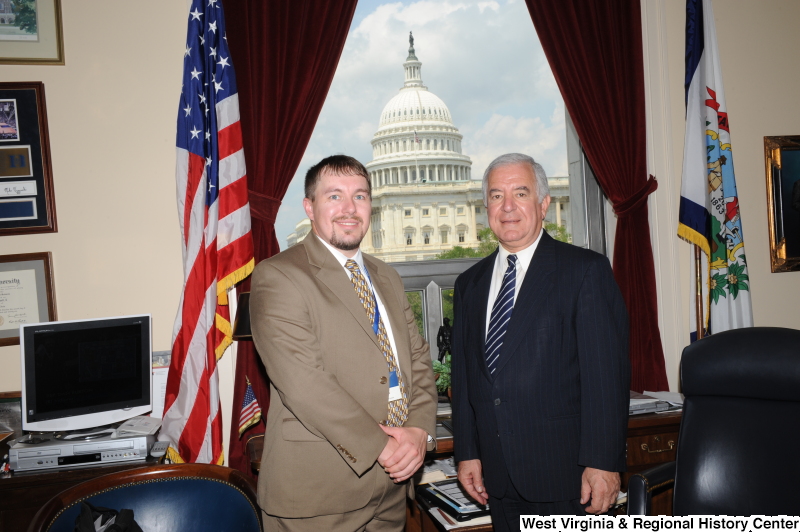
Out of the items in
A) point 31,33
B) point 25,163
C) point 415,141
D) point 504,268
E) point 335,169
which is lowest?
point 504,268

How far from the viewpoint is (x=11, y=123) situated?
9.06 ft

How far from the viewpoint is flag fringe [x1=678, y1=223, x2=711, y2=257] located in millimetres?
3260

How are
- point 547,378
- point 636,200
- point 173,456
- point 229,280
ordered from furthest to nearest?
point 636,200 < point 229,280 < point 173,456 < point 547,378

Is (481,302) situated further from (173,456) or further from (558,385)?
(173,456)

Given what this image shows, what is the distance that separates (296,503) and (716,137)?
2.87 metres

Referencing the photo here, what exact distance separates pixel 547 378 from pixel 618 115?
2.16m

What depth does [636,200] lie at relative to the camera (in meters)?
3.40

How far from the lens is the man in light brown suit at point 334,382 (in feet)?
5.55

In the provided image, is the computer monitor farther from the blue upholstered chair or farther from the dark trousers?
the dark trousers

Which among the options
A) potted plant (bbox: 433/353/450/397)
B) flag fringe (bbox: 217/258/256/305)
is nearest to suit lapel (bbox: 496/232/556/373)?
potted plant (bbox: 433/353/450/397)

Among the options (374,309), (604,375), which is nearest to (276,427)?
(374,309)

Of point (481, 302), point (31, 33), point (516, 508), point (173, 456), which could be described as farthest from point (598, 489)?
point (31, 33)

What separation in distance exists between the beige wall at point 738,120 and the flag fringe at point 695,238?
0.14 meters

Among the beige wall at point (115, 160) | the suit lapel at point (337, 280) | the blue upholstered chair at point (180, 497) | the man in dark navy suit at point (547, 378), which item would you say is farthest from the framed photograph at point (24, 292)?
the man in dark navy suit at point (547, 378)
